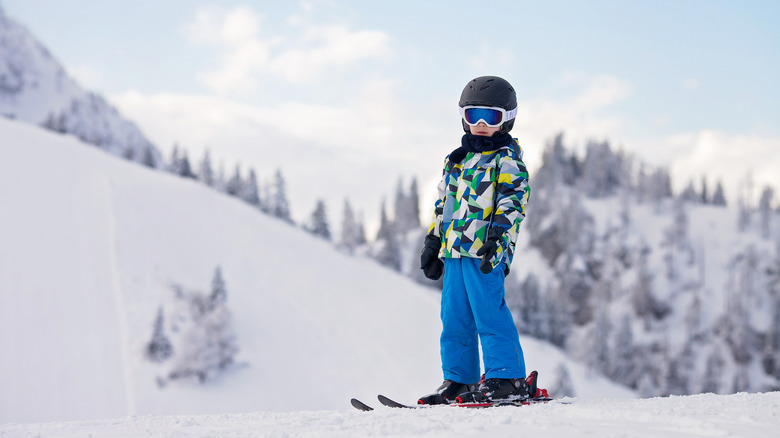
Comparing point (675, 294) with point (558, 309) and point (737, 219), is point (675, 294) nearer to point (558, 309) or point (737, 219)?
point (737, 219)

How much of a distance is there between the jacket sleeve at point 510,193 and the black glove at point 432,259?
1.74ft

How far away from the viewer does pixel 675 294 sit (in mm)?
92562

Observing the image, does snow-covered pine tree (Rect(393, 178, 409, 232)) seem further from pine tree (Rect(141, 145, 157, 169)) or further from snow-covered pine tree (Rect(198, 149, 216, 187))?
pine tree (Rect(141, 145, 157, 169))

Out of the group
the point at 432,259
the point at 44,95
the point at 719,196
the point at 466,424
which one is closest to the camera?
the point at 466,424

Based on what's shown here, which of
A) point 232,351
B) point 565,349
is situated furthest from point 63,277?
point 565,349

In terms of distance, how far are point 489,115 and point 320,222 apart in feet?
203

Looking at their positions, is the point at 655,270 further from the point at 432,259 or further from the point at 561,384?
the point at 432,259

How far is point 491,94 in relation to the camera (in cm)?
452

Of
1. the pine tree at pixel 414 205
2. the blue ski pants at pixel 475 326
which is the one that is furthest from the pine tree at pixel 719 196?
the blue ski pants at pixel 475 326

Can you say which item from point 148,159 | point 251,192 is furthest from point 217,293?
point 148,159

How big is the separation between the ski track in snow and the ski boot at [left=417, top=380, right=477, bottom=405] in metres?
0.69

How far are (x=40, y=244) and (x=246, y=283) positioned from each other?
1269 cm

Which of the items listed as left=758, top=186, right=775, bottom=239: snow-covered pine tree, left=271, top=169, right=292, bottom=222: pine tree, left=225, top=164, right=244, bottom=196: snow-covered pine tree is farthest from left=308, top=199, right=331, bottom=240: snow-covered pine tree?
left=758, top=186, right=775, bottom=239: snow-covered pine tree

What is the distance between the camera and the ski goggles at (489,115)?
4523 millimetres
